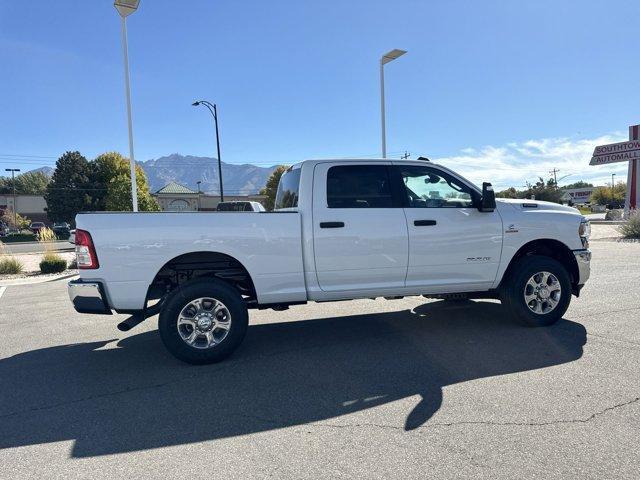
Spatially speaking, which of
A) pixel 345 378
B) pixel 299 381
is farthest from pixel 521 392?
pixel 299 381

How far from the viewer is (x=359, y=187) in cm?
529

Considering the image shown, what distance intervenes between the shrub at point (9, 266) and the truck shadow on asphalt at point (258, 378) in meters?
11.1

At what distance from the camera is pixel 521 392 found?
3.86 metres

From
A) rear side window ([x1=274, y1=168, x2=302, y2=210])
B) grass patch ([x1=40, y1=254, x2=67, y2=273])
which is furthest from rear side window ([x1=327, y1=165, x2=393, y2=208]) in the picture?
grass patch ([x1=40, y1=254, x2=67, y2=273])

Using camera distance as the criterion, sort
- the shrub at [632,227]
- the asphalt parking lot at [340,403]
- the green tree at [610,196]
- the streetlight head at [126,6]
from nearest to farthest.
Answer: the asphalt parking lot at [340,403] → the streetlight head at [126,6] → the shrub at [632,227] → the green tree at [610,196]

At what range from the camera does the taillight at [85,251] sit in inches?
176

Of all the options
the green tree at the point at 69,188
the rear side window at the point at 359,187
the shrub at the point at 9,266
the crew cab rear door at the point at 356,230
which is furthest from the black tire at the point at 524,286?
the green tree at the point at 69,188

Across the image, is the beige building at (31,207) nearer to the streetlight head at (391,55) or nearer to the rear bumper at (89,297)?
the streetlight head at (391,55)

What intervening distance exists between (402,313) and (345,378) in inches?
107

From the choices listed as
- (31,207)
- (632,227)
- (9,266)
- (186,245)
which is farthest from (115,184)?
(186,245)

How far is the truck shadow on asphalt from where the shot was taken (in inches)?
137

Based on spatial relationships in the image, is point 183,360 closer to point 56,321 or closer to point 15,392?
point 15,392

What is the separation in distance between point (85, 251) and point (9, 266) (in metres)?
12.7

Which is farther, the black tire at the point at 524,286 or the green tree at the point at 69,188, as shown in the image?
the green tree at the point at 69,188
